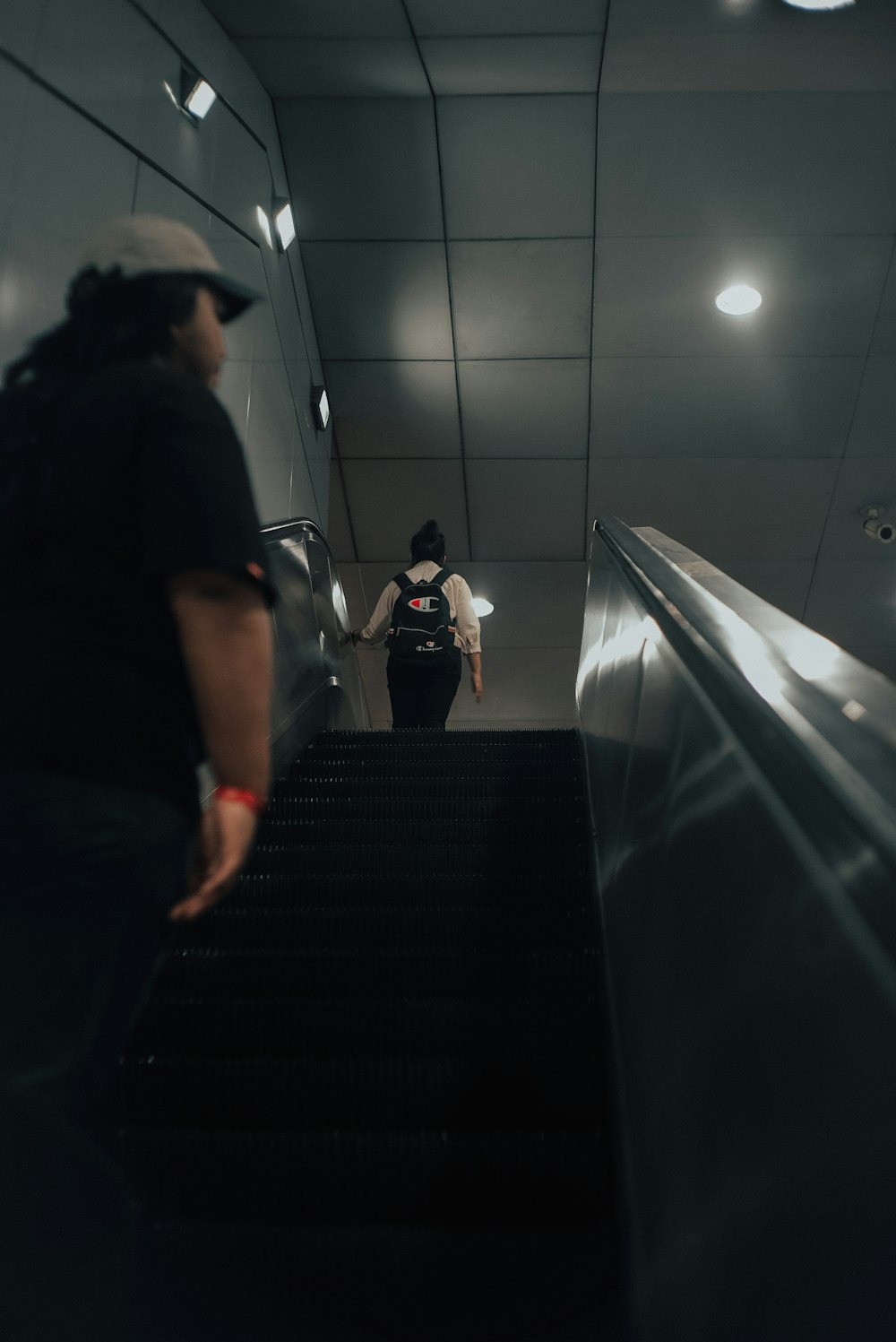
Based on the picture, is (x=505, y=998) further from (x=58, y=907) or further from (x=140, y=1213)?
(x=58, y=907)

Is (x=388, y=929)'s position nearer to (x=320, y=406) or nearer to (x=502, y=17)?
(x=502, y=17)

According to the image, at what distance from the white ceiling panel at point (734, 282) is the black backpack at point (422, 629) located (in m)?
2.49

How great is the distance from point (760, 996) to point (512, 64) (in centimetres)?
513

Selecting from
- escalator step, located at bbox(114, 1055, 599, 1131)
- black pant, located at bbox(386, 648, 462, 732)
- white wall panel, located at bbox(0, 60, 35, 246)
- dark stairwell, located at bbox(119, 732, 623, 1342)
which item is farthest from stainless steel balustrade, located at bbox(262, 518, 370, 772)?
escalator step, located at bbox(114, 1055, 599, 1131)

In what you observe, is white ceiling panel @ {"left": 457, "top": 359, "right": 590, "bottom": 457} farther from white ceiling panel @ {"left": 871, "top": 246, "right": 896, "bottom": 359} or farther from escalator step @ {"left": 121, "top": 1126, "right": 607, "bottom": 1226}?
escalator step @ {"left": 121, "top": 1126, "right": 607, "bottom": 1226}

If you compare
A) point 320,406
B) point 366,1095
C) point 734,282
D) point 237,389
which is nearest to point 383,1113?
point 366,1095

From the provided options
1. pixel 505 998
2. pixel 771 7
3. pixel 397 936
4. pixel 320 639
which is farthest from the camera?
pixel 320 639

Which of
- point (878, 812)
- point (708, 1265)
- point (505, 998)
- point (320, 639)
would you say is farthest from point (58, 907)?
point (320, 639)

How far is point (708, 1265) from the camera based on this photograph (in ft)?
3.07

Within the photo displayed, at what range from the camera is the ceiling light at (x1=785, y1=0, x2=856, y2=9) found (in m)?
4.05

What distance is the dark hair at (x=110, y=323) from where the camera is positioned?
896 mm

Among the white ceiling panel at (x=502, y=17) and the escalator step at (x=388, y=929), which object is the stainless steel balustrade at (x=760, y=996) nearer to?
the escalator step at (x=388, y=929)

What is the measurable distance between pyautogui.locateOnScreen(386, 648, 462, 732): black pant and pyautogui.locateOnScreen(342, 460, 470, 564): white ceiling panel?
2516 mm

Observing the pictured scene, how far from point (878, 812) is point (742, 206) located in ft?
18.4
